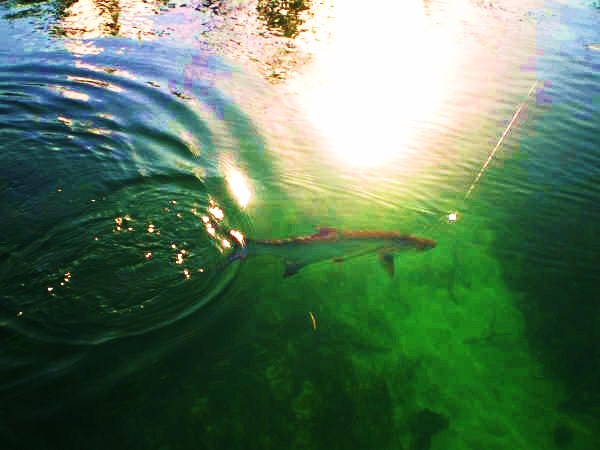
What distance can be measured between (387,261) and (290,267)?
1241mm

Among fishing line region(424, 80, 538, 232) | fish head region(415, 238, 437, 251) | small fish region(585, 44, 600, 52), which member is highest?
small fish region(585, 44, 600, 52)

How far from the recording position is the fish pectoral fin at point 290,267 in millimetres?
4535

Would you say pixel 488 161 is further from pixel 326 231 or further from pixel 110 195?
pixel 110 195

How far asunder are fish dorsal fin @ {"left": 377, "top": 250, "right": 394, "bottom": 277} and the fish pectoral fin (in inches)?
40.8

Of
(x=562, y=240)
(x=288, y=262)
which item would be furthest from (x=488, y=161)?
(x=288, y=262)

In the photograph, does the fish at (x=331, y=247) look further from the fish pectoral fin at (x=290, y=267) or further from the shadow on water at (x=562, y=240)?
the shadow on water at (x=562, y=240)

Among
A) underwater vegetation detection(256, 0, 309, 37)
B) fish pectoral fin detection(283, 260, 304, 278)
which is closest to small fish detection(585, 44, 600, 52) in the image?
underwater vegetation detection(256, 0, 309, 37)

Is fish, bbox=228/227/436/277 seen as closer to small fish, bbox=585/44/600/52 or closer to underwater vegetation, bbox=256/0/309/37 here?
underwater vegetation, bbox=256/0/309/37

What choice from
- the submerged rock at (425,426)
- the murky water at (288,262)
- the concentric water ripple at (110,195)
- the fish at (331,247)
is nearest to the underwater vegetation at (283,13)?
the murky water at (288,262)

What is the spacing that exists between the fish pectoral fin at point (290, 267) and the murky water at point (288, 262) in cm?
6

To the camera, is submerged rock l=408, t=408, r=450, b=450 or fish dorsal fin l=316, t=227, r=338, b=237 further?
fish dorsal fin l=316, t=227, r=338, b=237

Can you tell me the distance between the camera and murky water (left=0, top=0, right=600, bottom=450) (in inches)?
130

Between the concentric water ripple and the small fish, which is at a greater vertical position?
the small fish

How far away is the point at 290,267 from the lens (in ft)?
15.1
